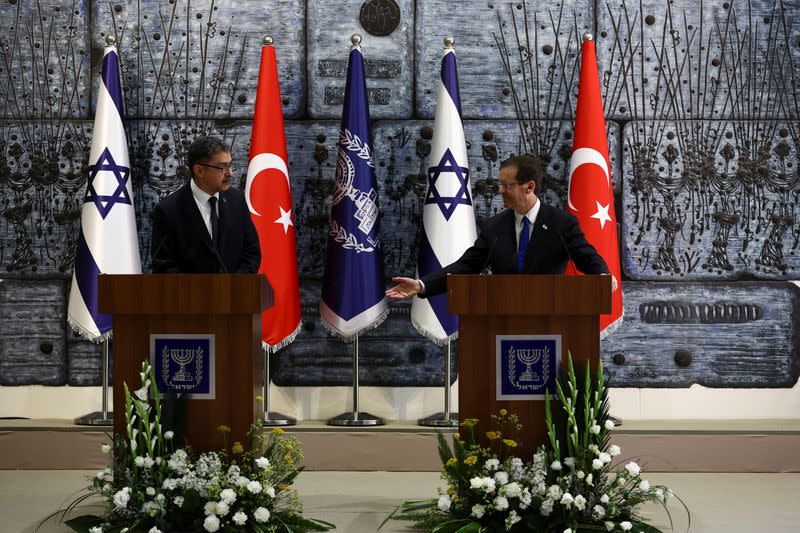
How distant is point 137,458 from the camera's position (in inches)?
133

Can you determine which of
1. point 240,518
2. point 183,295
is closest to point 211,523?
point 240,518

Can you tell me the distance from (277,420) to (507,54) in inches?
108

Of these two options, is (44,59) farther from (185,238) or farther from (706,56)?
(706,56)

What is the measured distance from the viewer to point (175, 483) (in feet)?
11.0

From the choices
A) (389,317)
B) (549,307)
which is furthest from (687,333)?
(549,307)

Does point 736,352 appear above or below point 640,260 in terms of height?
below

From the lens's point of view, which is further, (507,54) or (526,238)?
(507,54)

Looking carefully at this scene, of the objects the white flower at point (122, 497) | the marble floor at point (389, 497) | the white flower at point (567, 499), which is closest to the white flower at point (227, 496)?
the white flower at point (122, 497)

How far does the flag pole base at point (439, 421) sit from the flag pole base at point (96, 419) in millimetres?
1842

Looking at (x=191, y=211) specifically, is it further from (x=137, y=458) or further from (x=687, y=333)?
(x=687, y=333)

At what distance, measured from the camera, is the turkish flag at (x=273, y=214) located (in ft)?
18.3

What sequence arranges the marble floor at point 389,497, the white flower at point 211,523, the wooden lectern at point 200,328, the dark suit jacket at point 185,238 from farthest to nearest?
the dark suit jacket at point 185,238, the marble floor at point 389,497, the wooden lectern at point 200,328, the white flower at point 211,523

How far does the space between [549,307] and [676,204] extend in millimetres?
2860

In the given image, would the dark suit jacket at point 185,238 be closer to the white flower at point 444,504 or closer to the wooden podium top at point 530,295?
the wooden podium top at point 530,295
